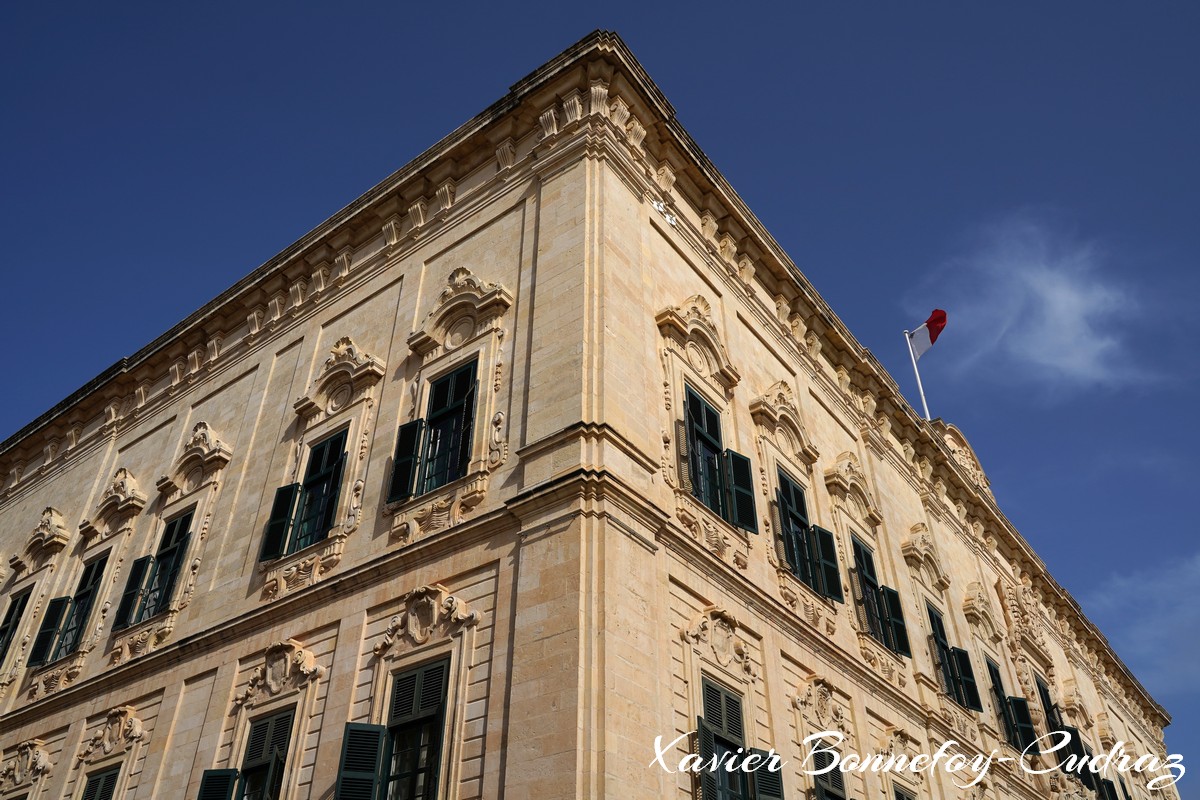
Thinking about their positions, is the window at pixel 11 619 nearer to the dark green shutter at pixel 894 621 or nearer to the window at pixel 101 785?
the window at pixel 101 785

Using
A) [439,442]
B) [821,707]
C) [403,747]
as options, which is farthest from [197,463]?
[821,707]

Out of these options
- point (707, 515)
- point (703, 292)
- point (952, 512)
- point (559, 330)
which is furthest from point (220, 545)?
point (952, 512)

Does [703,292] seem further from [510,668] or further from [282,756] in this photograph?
[282,756]

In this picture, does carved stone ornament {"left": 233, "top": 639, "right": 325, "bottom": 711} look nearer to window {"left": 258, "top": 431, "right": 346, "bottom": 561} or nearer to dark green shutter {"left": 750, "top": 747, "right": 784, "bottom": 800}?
window {"left": 258, "top": 431, "right": 346, "bottom": 561}

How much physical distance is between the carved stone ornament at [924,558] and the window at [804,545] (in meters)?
4.34

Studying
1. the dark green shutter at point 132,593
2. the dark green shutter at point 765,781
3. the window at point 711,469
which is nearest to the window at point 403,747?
the dark green shutter at point 765,781

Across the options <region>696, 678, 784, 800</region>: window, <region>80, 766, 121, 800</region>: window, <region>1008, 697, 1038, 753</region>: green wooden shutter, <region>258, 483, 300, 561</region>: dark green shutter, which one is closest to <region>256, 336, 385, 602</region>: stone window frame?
<region>258, 483, 300, 561</region>: dark green shutter

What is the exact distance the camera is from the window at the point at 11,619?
60.6 ft

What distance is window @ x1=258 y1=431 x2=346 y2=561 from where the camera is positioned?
1384 cm

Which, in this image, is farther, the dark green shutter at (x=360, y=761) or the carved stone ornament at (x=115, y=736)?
the carved stone ornament at (x=115, y=736)

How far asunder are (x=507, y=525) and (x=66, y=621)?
35.2 ft

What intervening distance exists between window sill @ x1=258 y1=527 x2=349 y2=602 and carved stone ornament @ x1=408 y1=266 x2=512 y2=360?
3.06 m

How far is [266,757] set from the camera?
11.7 meters

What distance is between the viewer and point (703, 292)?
1623 centimetres
